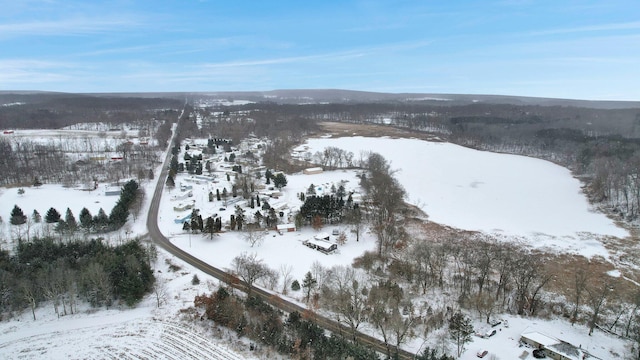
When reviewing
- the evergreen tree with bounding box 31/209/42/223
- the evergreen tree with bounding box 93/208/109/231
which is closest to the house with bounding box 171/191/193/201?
the evergreen tree with bounding box 93/208/109/231

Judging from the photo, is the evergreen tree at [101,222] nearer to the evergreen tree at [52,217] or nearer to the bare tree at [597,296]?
the evergreen tree at [52,217]

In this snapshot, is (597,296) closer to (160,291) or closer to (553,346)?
(553,346)

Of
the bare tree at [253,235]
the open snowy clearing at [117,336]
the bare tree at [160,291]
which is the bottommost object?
the open snowy clearing at [117,336]

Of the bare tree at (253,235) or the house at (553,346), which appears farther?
the bare tree at (253,235)

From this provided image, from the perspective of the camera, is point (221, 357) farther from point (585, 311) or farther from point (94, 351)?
point (585, 311)

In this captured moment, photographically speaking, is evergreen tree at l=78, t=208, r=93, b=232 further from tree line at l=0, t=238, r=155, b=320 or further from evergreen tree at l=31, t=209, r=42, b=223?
tree line at l=0, t=238, r=155, b=320

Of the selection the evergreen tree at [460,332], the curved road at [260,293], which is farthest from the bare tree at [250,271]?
the evergreen tree at [460,332]
